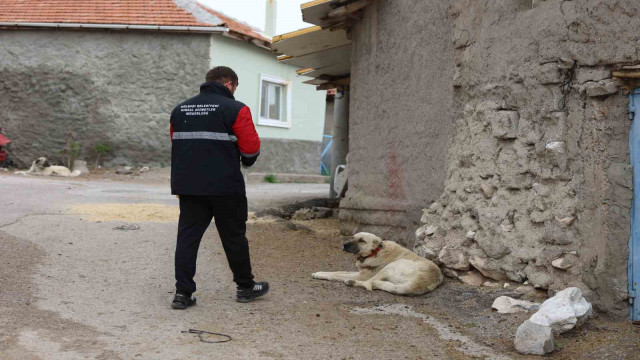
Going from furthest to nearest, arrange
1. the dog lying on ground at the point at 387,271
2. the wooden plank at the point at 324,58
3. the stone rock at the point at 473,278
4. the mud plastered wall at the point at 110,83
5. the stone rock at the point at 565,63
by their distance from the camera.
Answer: the mud plastered wall at the point at 110,83, the wooden plank at the point at 324,58, the stone rock at the point at 473,278, the dog lying on ground at the point at 387,271, the stone rock at the point at 565,63

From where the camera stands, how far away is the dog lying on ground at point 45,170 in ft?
52.6

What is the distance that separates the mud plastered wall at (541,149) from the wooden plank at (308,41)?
286cm

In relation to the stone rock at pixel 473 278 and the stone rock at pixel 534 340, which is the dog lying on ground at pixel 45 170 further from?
the stone rock at pixel 534 340

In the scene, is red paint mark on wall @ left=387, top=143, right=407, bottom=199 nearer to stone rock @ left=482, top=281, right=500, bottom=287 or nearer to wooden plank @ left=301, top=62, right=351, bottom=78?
stone rock @ left=482, top=281, right=500, bottom=287

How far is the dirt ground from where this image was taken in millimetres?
3766

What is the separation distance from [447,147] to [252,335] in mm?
2982

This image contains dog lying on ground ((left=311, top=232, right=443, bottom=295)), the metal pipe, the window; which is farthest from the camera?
the window

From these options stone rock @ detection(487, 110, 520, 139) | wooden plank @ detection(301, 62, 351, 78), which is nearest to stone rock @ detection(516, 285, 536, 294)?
stone rock @ detection(487, 110, 520, 139)

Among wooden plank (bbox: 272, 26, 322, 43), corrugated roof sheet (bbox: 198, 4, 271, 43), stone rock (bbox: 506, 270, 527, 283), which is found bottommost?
stone rock (bbox: 506, 270, 527, 283)

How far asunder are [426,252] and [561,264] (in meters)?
1.54

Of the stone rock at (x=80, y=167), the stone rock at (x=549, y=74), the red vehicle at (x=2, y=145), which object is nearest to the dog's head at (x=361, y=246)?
the stone rock at (x=549, y=74)

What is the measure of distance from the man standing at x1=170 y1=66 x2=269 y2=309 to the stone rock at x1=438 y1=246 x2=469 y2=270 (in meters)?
2.07

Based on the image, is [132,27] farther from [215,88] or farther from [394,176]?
[215,88]

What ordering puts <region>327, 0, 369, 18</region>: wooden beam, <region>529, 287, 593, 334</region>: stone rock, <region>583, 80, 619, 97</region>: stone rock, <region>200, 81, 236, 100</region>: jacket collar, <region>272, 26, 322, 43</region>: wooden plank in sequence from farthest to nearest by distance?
<region>272, 26, 322, 43</region>: wooden plank < <region>327, 0, 369, 18</region>: wooden beam < <region>200, 81, 236, 100</region>: jacket collar < <region>583, 80, 619, 97</region>: stone rock < <region>529, 287, 593, 334</region>: stone rock
